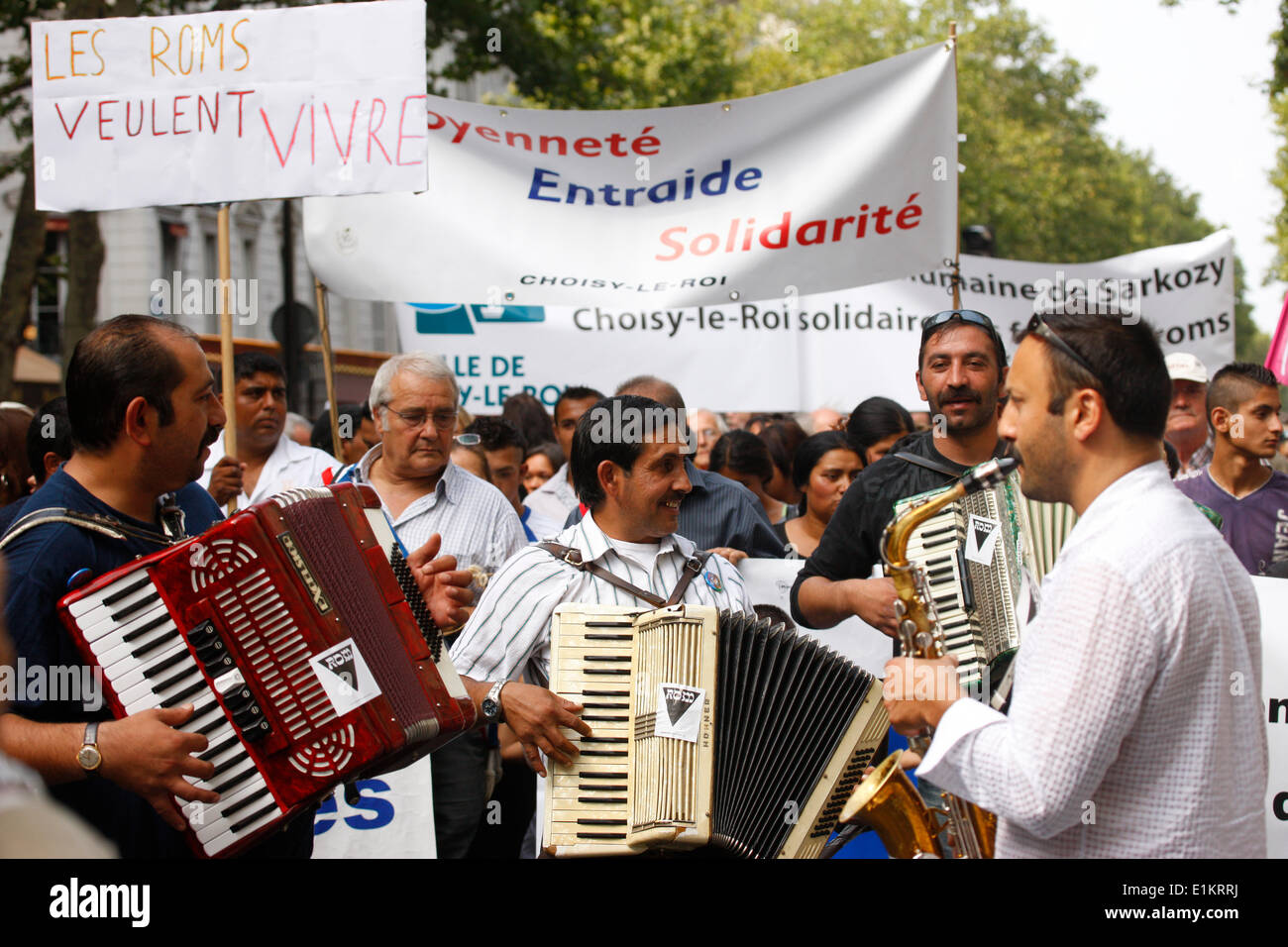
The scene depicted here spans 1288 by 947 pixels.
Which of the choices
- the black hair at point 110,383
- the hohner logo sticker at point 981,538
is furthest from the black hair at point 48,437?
the hohner logo sticker at point 981,538

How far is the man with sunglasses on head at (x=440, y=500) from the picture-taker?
5305mm

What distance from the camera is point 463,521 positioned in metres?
5.43

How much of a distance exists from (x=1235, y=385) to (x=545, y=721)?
4269mm

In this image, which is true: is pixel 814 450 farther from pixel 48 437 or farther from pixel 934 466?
pixel 48 437

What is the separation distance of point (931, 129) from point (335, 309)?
1143 inches

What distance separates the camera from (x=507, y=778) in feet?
18.5

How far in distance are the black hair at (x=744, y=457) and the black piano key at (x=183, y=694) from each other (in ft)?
14.2

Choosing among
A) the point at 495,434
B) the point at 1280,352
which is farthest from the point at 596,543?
the point at 1280,352

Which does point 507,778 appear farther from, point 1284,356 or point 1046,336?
point 1284,356

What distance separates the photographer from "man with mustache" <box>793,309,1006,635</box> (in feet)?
14.5

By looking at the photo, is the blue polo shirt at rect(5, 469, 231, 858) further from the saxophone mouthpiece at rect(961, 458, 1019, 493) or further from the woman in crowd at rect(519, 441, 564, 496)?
the woman in crowd at rect(519, 441, 564, 496)

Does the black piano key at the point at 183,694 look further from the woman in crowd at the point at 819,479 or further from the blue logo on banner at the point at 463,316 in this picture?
the blue logo on banner at the point at 463,316

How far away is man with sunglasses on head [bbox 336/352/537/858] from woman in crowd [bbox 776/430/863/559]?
1.58m

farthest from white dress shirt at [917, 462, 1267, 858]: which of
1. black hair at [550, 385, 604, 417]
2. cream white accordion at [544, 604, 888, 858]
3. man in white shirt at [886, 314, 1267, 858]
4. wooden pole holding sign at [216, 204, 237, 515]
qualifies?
black hair at [550, 385, 604, 417]
